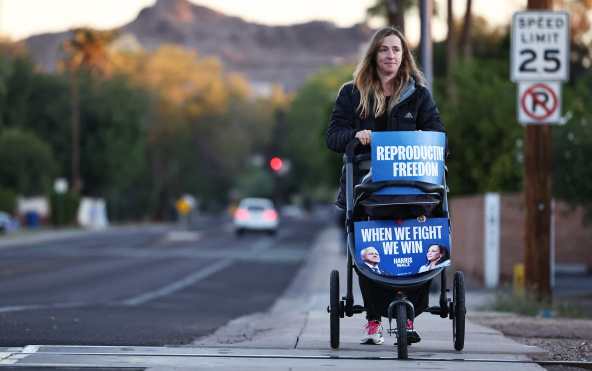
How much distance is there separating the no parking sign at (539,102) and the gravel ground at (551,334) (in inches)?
118

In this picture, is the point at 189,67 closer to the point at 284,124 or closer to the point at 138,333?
the point at 284,124

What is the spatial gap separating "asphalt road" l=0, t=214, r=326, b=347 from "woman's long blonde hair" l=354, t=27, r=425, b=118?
2.56 m

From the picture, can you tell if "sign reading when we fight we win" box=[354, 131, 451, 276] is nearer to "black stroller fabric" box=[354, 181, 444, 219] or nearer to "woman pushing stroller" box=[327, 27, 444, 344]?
"black stroller fabric" box=[354, 181, 444, 219]

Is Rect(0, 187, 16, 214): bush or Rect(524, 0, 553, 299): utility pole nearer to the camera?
Rect(524, 0, 553, 299): utility pole

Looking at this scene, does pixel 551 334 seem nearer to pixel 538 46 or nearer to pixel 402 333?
pixel 402 333

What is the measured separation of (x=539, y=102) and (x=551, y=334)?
5609mm

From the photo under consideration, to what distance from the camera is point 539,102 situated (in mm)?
16094

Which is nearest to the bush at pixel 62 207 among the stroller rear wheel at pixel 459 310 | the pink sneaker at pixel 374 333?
the pink sneaker at pixel 374 333

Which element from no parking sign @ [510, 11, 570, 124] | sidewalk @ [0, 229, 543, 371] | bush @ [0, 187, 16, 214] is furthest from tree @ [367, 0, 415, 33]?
sidewalk @ [0, 229, 543, 371]

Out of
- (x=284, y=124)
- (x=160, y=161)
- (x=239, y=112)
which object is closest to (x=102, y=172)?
(x=160, y=161)

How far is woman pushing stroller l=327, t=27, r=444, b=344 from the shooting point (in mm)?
8781

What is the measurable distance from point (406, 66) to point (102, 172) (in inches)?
3026

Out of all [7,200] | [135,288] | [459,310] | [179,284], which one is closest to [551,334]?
[459,310]

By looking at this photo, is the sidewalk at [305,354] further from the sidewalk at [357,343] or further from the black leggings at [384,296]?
the black leggings at [384,296]
